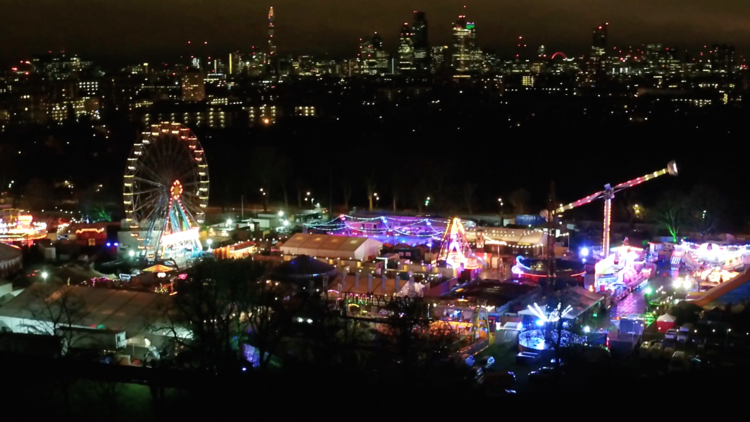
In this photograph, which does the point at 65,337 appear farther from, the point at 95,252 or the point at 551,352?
the point at 95,252

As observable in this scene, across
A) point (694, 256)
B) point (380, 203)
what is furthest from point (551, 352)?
point (380, 203)

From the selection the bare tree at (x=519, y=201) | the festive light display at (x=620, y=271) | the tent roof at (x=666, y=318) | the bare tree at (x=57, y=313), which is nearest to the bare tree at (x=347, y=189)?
the bare tree at (x=519, y=201)

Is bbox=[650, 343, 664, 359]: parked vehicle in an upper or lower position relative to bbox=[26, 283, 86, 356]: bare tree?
lower

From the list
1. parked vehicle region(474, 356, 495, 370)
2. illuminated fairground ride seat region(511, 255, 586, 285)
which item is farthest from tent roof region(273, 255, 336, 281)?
parked vehicle region(474, 356, 495, 370)

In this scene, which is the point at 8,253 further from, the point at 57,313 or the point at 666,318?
the point at 666,318

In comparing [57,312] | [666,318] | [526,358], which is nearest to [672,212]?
[666,318]

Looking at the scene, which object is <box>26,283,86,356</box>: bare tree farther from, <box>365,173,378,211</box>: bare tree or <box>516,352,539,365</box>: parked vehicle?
<box>365,173,378,211</box>: bare tree
